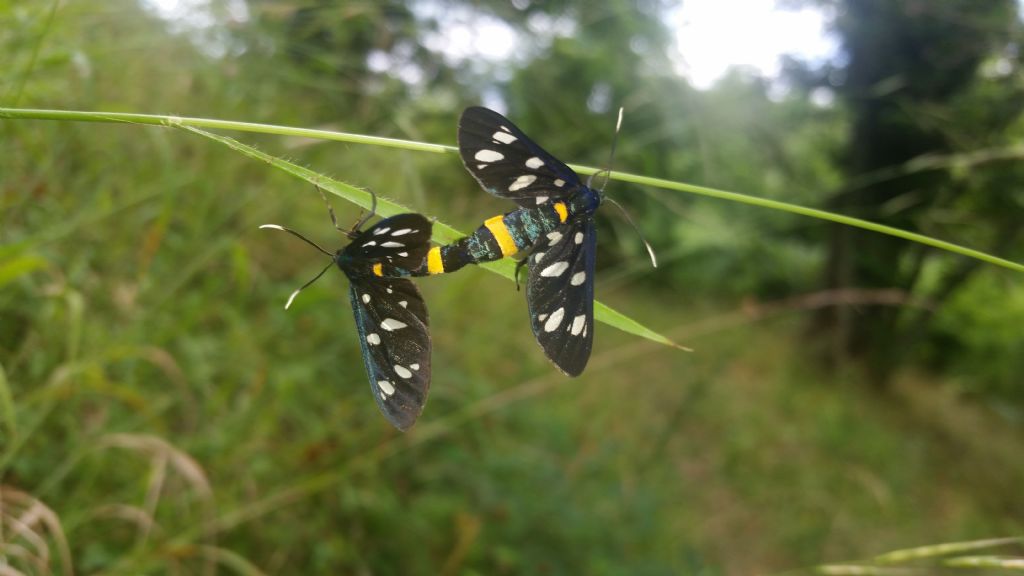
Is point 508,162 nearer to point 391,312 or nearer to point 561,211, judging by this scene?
point 561,211

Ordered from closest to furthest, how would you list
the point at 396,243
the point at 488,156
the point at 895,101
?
the point at 396,243 < the point at 488,156 < the point at 895,101

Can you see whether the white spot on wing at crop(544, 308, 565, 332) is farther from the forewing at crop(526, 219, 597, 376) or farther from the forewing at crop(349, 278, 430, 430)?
the forewing at crop(349, 278, 430, 430)

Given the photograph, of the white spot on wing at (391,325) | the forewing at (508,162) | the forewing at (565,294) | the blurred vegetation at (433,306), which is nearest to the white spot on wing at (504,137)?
the forewing at (508,162)

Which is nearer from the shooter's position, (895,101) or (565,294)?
(565,294)

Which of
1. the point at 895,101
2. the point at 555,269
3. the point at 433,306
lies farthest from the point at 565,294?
the point at 895,101

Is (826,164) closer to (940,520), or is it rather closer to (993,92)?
(993,92)

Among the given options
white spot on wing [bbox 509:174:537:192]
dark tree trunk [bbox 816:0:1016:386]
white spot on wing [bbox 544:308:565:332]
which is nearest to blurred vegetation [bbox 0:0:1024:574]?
dark tree trunk [bbox 816:0:1016:386]

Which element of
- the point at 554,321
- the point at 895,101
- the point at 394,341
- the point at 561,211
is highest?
the point at 895,101
